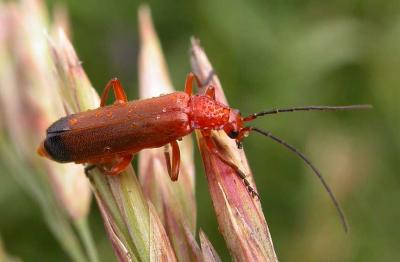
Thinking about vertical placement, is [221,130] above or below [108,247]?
above

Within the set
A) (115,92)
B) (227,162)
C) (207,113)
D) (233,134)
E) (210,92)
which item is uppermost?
(115,92)

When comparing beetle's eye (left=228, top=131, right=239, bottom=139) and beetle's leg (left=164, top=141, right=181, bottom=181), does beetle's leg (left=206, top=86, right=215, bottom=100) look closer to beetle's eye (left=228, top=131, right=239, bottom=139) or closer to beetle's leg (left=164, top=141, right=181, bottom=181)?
beetle's eye (left=228, top=131, right=239, bottom=139)

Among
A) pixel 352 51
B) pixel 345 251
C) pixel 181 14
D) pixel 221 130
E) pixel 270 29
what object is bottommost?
pixel 345 251

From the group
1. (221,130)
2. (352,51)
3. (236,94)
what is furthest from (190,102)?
(352,51)

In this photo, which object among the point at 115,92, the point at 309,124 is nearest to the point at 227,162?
the point at 115,92

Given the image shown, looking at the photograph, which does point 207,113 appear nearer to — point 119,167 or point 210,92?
point 210,92

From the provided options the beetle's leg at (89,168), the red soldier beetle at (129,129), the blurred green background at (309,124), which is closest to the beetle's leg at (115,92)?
the red soldier beetle at (129,129)

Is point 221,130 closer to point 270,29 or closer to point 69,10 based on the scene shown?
point 270,29
